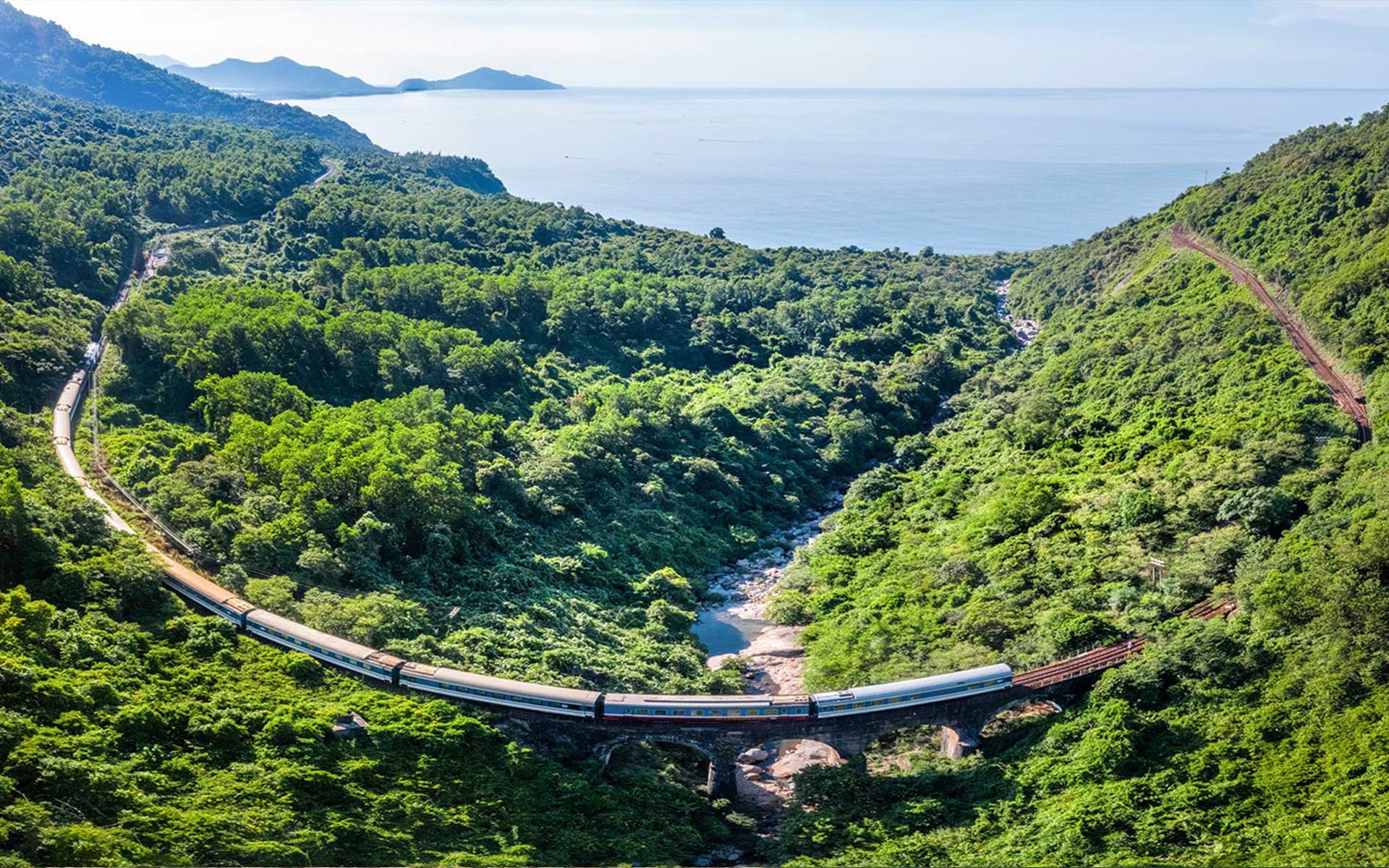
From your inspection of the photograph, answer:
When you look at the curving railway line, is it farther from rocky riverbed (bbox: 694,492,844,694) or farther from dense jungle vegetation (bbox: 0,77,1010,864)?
rocky riverbed (bbox: 694,492,844,694)

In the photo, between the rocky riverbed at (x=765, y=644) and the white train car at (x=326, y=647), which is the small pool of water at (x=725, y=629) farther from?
the white train car at (x=326, y=647)

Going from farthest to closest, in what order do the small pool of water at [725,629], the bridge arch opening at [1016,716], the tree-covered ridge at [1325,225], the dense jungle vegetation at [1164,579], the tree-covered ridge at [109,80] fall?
the tree-covered ridge at [109,80]
the tree-covered ridge at [1325,225]
the small pool of water at [725,629]
the bridge arch opening at [1016,716]
the dense jungle vegetation at [1164,579]

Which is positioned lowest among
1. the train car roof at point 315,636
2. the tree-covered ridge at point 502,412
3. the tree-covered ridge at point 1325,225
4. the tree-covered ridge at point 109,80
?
the train car roof at point 315,636


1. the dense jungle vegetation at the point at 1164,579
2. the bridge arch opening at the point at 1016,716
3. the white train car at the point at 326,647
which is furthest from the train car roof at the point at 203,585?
the bridge arch opening at the point at 1016,716

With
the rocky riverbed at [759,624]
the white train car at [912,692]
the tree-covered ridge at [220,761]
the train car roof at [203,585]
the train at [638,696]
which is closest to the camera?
the tree-covered ridge at [220,761]

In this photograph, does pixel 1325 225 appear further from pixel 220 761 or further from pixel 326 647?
pixel 220 761

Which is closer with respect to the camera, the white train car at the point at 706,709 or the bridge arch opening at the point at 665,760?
the white train car at the point at 706,709
